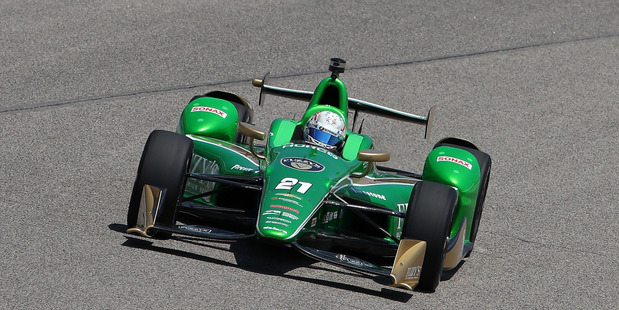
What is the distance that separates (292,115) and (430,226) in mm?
5136

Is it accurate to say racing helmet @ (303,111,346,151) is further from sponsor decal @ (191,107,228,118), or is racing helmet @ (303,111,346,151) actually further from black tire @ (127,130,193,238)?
black tire @ (127,130,193,238)

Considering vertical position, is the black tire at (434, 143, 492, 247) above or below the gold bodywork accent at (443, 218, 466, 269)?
above

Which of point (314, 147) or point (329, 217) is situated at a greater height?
point (314, 147)

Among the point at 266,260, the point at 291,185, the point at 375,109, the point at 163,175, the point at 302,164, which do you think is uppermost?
the point at 375,109

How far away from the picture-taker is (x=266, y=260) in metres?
7.72

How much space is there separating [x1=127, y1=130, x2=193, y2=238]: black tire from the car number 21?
0.76m

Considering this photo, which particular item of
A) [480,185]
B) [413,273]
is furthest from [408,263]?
[480,185]

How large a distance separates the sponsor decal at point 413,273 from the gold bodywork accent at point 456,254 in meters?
0.45

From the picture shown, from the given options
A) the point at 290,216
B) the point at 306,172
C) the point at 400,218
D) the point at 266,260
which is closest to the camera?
the point at 290,216

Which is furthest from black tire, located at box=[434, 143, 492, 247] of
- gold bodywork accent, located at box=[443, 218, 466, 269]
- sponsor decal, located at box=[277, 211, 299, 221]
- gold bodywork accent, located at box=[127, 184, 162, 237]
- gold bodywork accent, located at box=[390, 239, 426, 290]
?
gold bodywork accent, located at box=[127, 184, 162, 237]

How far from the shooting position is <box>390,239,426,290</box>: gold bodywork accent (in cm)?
721

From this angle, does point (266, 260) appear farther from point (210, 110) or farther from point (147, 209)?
point (210, 110)

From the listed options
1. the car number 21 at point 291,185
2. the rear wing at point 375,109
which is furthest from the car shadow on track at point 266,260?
the rear wing at point 375,109

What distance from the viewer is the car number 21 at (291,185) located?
7.58m
